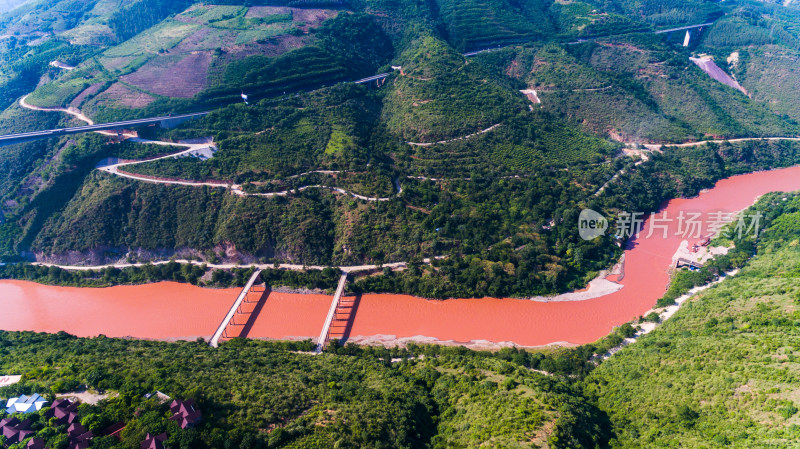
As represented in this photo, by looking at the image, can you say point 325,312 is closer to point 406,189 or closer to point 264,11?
point 406,189

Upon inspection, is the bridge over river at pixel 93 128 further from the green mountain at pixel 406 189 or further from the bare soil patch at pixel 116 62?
the bare soil patch at pixel 116 62

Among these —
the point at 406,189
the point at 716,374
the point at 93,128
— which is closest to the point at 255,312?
the point at 406,189

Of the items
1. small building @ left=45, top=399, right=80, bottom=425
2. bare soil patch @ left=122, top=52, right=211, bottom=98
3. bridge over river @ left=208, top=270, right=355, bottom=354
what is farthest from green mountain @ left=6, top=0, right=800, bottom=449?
bridge over river @ left=208, top=270, right=355, bottom=354

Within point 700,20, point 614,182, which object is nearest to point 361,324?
point 614,182

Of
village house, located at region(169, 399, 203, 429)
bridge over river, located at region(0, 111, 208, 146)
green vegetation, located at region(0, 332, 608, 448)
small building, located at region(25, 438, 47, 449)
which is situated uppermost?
bridge over river, located at region(0, 111, 208, 146)

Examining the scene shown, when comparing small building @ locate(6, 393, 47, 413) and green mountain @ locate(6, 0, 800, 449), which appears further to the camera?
green mountain @ locate(6, 0, 800, 449)

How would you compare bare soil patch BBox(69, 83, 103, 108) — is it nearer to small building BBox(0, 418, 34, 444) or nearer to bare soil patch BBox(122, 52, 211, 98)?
bare soil patch BBox(122, 52, 211, 98)
